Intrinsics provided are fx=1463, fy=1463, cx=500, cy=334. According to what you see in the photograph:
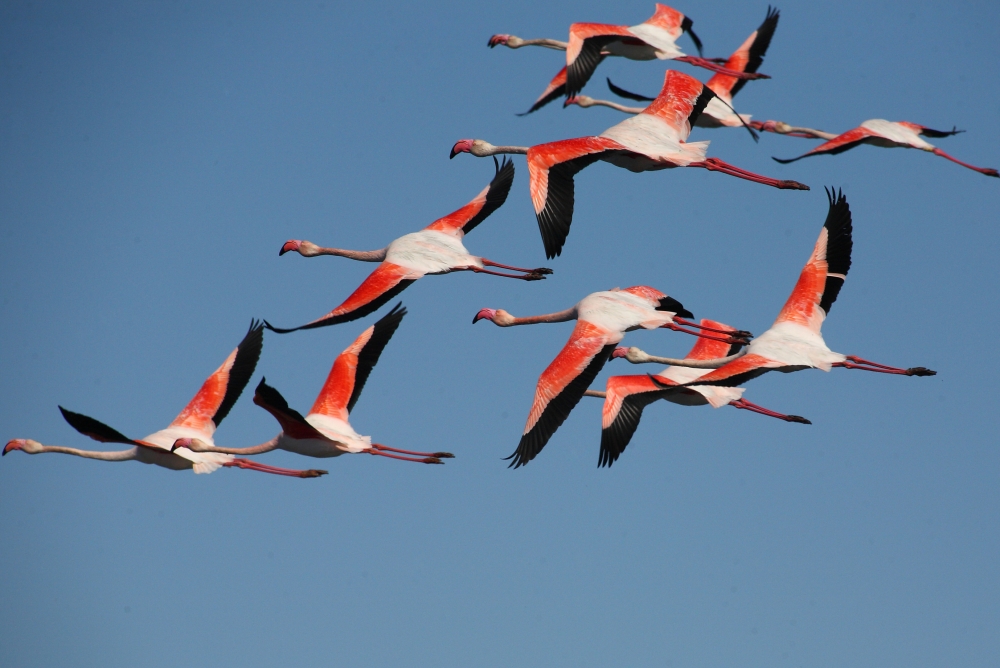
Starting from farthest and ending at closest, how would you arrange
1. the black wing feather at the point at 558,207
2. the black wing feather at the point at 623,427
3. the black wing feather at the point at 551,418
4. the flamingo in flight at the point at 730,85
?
the flamingo in flight at the point at 730,85 → the black wing feather at the point at 623,427 → the black wing feather at the point at 558,207 → the black wing feather at the point at 551,418

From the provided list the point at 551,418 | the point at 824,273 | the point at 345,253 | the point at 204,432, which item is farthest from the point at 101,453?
the point at 824,273

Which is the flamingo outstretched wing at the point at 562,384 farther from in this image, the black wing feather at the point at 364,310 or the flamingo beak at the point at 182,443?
the flamingo beak at the point at 182,443

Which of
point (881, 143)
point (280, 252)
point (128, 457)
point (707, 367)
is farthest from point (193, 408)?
point (881, 143)

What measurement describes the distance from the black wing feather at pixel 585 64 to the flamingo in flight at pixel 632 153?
2.72 ft

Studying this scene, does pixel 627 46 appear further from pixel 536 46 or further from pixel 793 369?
pixel 793 369

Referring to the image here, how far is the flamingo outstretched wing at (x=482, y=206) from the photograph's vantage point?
78.3 ft

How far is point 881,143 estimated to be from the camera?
25156 mm

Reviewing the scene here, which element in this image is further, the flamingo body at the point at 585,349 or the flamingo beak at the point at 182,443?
the flamingo beak at the point at 182,443

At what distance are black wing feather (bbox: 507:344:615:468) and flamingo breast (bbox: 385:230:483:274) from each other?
3.79 m

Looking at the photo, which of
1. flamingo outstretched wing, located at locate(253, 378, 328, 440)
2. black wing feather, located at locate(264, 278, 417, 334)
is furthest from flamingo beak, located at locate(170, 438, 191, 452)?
black wing feather, located at locate(264, 278, 417, 334)

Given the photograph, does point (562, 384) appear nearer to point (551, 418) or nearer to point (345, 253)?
point (551, 418)

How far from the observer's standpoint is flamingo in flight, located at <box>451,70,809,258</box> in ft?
66.7

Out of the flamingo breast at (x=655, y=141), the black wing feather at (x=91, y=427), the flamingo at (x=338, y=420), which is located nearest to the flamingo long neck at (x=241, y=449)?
the flamingo at (x=338, y=420)

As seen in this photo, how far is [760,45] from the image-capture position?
27.5 m
